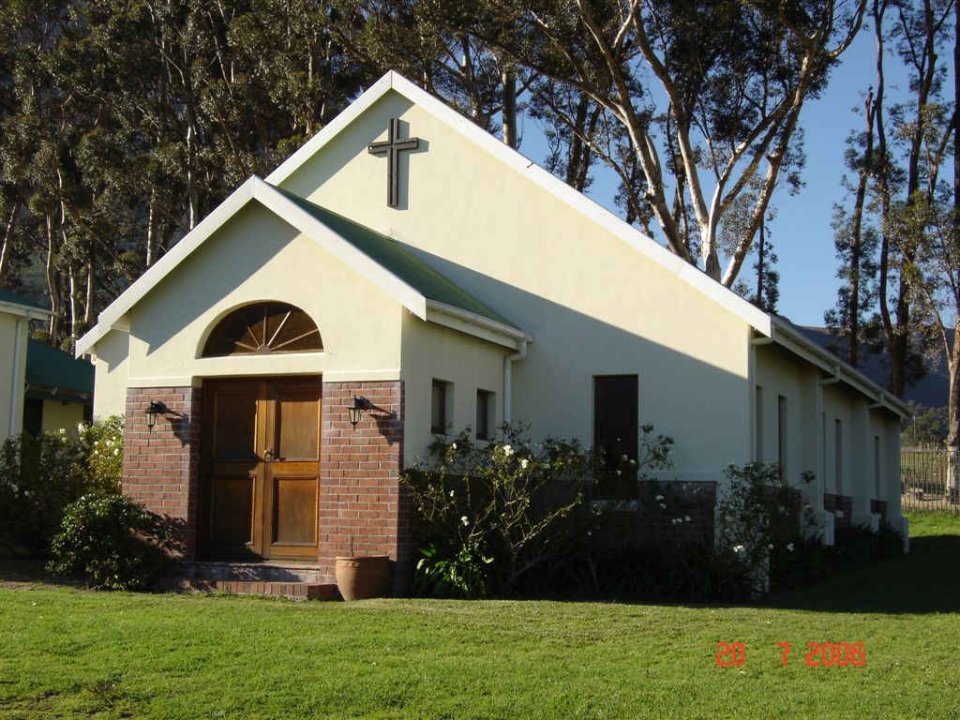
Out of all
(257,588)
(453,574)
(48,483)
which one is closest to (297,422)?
(257,588)

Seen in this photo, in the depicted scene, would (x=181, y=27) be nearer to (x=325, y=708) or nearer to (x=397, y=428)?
(x=397, y=428)

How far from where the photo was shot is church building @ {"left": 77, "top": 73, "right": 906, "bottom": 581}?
14.2 meters

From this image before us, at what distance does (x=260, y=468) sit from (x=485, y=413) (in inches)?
127

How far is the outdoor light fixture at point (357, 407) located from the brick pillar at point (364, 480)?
55mm

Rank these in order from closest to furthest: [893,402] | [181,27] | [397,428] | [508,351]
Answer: [397,428], [508,351], [893,402], [181,27]

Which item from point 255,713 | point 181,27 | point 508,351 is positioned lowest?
point 255,713

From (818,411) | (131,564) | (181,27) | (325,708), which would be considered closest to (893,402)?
(818,411)

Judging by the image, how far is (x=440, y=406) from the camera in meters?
15.1

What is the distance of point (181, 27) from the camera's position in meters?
34.3

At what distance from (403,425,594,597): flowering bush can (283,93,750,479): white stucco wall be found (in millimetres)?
2025

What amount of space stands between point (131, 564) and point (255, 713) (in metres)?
6.63

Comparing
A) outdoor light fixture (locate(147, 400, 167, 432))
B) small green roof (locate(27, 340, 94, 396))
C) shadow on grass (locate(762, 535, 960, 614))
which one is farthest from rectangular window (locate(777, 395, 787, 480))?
small green roof (locate(27, 340, 94, 396))

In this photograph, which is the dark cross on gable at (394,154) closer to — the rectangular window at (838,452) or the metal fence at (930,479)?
the rectangular window at (838,452)

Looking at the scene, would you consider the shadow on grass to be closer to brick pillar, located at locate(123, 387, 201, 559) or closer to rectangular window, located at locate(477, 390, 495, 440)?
rectangular window, located at locate(477, 390, 495, 440)
